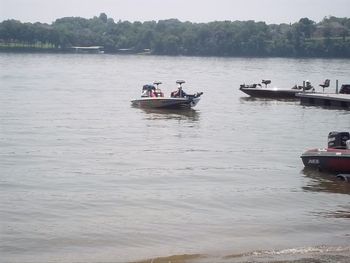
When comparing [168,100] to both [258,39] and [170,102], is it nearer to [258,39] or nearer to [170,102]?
[170,102]

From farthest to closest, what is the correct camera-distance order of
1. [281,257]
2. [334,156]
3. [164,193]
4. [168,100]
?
[168,100]
[334,156]
[164,193]
[281,257]

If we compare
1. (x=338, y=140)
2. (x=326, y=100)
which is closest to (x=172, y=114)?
(x=326, y=100)

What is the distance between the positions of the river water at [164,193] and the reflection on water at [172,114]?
170cm

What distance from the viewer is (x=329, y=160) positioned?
19219 mm

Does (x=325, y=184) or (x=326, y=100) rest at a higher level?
(x=326, y=100)

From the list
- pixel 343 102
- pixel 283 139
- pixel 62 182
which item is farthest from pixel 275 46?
pixel 62 182

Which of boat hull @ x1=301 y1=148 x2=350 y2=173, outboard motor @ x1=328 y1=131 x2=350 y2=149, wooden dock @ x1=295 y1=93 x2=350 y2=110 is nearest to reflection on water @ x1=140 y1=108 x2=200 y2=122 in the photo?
wooden dock @ x1=295 y1=93 x2=350 y2=110

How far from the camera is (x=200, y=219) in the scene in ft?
48.9

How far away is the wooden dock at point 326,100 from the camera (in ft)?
142

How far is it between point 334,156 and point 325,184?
846 mm

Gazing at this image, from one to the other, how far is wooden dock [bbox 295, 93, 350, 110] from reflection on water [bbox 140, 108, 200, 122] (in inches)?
375

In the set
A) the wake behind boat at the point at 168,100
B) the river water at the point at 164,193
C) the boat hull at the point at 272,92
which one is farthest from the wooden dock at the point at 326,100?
the wake behind boat at the point at 168,100

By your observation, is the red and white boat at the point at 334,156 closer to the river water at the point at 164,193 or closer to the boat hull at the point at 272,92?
the river water at the point at 164,193

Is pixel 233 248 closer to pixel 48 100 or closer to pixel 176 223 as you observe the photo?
pixel 176 223
